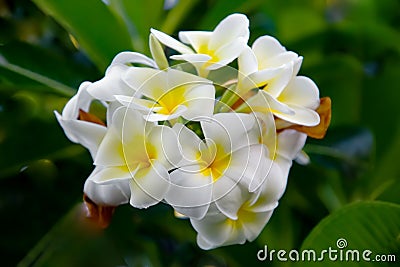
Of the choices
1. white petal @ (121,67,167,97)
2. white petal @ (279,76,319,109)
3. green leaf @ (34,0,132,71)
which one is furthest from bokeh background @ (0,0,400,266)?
white petal @ (121,67,167,97)

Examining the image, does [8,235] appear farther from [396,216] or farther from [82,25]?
[396,216]

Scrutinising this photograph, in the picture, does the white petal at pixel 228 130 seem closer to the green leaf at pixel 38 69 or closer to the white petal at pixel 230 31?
the white petal at pixel 230 31

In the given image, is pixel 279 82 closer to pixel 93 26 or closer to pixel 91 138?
pixel 91 138

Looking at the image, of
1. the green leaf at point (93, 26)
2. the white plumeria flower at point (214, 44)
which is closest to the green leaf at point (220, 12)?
the green leaf at point (93, 26)

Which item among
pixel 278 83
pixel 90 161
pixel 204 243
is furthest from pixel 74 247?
pixel 278 83

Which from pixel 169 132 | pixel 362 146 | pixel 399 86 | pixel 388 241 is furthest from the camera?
pixel 399 86

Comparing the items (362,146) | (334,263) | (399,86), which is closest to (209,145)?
(334,263)

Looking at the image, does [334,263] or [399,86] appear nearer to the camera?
[334,263]
